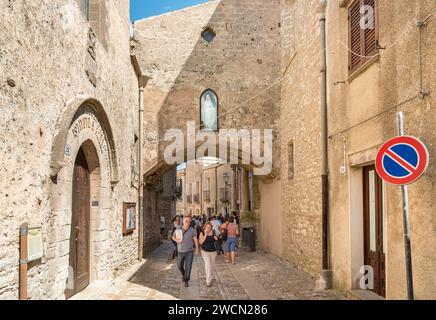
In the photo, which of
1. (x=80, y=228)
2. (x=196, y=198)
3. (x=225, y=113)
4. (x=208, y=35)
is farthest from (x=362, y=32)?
(x=196, y=198)

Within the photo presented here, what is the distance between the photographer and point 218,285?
964cm

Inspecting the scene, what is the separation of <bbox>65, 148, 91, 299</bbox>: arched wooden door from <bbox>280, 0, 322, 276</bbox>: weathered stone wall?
431 centimetres

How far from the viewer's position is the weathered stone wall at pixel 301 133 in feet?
33.1

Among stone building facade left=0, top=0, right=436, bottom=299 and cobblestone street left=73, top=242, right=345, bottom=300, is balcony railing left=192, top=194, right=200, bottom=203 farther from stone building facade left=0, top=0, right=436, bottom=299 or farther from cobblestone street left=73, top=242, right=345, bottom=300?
cobblestone street left=73, top=242, right=345, bottom=300

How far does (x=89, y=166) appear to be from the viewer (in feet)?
28.8

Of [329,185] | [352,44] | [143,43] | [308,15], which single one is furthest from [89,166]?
[143,43]

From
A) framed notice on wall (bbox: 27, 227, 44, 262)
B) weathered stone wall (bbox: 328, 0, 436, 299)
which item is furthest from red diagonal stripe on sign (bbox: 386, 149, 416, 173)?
framed notice on wall (bbox: 27, 227, 44, 262)

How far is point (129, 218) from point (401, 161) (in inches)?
313

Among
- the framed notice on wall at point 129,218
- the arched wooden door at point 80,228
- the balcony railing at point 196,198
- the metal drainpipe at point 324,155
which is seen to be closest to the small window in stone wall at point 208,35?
the framed notice on wall at point 129,218

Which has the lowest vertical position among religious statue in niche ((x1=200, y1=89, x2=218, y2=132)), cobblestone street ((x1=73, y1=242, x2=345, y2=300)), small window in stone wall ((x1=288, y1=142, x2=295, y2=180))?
cobblestone street ((x1=73, y1=242, x2=345, y2=300))

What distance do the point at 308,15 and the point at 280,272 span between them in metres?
5.68

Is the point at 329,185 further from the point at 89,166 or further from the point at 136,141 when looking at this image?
the point at 136,141

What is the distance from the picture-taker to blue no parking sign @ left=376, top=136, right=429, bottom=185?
4293 millimetres

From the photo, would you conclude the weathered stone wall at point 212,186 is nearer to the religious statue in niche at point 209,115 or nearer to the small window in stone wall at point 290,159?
the religious statue in niche at point 209,115
